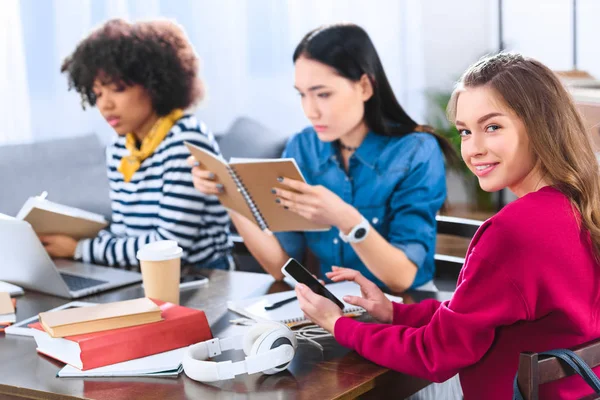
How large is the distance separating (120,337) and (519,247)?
65cm

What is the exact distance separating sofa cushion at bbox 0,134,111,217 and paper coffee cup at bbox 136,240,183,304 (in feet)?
4.22

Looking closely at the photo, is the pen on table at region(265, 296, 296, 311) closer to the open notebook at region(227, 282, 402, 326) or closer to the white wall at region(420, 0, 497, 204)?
the open notebook at region(227, 282, 402, 326)

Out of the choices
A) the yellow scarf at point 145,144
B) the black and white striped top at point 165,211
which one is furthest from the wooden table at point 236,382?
the yellow scarf at point 145,144

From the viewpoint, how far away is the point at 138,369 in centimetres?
128

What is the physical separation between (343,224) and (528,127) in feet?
2.20

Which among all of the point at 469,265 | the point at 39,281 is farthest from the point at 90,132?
the point at 469,265

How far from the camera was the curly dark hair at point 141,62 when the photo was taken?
7.40 feet

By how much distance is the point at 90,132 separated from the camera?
120 inches

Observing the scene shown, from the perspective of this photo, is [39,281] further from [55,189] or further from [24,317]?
[55,189]

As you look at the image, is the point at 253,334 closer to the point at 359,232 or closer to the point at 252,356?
the point at 252,356

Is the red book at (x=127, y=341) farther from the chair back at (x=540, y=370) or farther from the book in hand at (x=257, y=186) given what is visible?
the chair back at (x=540, y=370)

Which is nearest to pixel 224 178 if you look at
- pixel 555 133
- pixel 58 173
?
pixel 555 133

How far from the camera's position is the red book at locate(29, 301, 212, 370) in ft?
4.27

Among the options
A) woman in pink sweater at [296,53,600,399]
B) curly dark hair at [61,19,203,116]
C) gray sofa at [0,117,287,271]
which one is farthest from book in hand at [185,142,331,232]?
gray sofa at [0,117,287,271]
